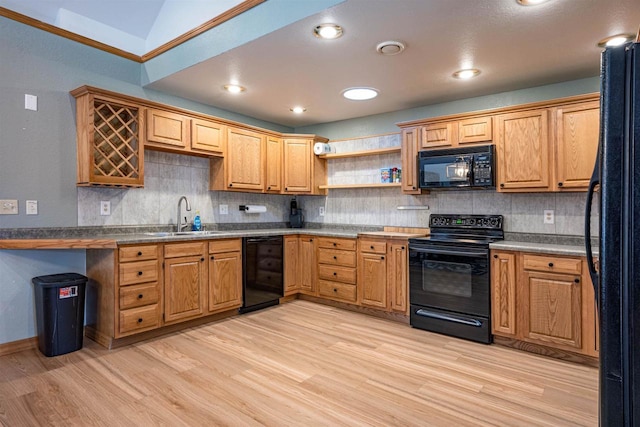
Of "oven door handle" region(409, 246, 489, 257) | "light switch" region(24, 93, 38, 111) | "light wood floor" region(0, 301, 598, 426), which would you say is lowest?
"light wood floor" region(0, 301, 598, 426)

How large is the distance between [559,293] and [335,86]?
8.68ft

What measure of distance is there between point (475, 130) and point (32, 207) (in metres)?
3.92

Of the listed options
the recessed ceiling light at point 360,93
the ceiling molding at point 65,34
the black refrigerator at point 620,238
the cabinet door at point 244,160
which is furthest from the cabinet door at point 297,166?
the black refrigerator at point 620,238

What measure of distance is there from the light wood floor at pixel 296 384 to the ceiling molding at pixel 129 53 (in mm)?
2594

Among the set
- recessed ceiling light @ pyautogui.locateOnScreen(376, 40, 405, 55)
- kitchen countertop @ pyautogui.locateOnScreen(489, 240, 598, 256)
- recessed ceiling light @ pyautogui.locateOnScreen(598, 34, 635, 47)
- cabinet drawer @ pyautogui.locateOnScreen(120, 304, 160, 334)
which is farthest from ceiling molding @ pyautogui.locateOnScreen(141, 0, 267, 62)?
kitchen countertop @ pyautogui.locateOnScreen(489, 240, 598, 256)

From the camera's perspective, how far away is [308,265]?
4594 millimetres

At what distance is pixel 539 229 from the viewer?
3529 mm

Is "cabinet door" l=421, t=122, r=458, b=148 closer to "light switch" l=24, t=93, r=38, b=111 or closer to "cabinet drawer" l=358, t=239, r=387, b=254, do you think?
"cabinet drawer" l=358, t=239, r=387, b=254

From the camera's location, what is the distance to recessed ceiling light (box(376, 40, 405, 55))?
8.96ft

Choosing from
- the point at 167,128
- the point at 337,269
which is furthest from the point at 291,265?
the point at 167,128

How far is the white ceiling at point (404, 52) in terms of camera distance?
2.31 metres

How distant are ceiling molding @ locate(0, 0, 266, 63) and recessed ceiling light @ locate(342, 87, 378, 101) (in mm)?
1380

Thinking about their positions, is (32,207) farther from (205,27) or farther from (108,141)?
(205,27)

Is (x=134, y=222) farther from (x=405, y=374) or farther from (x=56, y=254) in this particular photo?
(x=405, y=374)
